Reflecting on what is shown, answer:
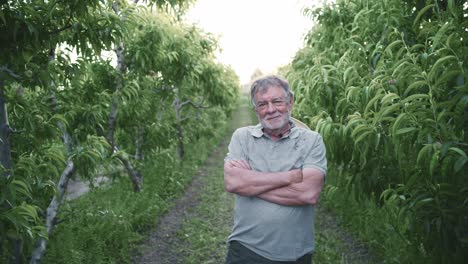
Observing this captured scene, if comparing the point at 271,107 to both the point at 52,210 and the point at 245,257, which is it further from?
the point at 52,210

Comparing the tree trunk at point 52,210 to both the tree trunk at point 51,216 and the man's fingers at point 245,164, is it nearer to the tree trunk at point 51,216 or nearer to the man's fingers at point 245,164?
the tree trunk at point 51,216

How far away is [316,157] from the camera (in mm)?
2936

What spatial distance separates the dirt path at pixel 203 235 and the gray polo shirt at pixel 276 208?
331 centimetres

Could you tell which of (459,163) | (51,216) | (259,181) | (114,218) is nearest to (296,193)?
(259,181)

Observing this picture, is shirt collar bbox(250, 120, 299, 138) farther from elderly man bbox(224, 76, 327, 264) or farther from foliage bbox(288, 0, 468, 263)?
foliage bbox(288, 0, 468, 263)

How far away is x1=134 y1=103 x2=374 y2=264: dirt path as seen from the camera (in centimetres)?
A: 641

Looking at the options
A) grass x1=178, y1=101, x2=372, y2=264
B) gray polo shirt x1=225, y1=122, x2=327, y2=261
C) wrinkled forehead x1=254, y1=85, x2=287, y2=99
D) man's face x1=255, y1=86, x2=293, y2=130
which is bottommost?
grass x1=178, y1=101, x2=372, y2=264

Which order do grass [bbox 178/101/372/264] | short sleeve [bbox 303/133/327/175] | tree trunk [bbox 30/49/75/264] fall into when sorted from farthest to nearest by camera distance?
grass [bbox 178/101/372/264]
tree trunk [bbox 30/49/75/264]
short sleeve [bbox 303/133/327/175]

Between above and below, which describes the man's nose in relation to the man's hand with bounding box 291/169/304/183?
above

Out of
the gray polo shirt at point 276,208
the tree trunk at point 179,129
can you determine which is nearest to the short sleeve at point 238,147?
the gray polo shirt at point 276,208

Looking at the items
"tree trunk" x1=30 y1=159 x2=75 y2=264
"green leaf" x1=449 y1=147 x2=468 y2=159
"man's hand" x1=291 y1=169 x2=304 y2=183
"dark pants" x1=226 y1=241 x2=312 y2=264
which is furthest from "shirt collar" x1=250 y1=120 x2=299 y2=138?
"tree trunk" x1=30 y1=159 x2=75 y2=264

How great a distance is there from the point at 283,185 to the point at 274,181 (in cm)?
6

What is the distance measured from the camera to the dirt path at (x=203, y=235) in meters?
6.41

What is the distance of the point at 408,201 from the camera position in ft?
9.15
